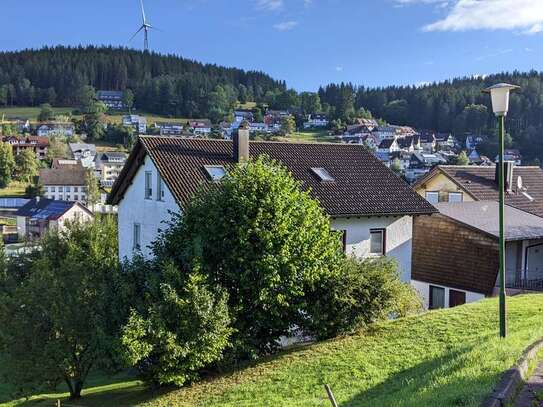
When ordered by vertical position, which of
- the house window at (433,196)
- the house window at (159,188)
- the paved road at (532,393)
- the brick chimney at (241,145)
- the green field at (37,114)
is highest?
the green field at (37,114)

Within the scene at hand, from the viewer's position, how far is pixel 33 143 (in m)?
152

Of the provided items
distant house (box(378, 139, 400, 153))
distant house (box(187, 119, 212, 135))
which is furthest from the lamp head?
distant house (box(187, 119, 212, 135))

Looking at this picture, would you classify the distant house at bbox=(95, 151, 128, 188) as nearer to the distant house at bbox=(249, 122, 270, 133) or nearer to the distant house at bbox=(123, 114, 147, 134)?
the distant house at bbox=(123, 114, 147, 134)

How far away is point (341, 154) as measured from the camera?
88.5ft

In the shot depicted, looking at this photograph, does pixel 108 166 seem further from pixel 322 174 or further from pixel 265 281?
pixel 265 281

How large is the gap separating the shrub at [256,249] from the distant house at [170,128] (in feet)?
515

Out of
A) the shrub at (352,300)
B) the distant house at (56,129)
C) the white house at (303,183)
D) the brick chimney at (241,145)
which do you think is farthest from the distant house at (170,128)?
the shrub at (352,300)

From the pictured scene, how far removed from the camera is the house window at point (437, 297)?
25.2 m

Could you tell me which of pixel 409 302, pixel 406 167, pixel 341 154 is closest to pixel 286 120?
pixel 406 167

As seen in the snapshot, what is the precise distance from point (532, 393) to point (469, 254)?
18.1 m

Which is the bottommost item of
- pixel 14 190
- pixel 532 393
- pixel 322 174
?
pixel 14 190

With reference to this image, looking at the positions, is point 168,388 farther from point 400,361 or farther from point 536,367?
point 536,367

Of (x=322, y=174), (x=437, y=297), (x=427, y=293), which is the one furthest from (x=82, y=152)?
(x=437, y=297)

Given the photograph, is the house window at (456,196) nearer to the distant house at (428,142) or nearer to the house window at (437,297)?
the house window at (437,297)
